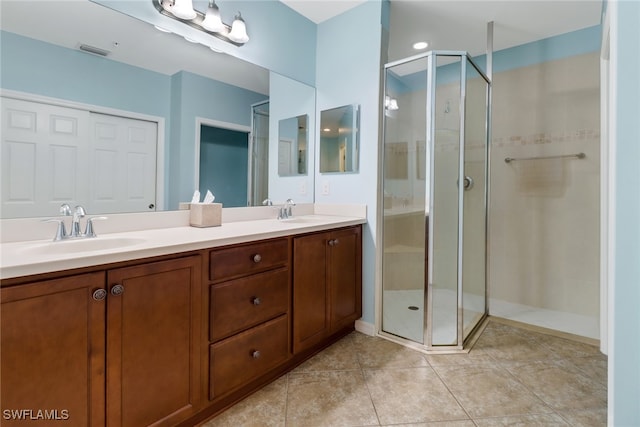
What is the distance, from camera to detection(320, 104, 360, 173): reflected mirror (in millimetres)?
2324

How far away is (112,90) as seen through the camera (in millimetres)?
1485

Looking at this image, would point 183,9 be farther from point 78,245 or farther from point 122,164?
point 78,245

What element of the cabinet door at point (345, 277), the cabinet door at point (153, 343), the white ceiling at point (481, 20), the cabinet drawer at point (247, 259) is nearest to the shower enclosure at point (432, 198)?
the cabinet door at point (345, 277)

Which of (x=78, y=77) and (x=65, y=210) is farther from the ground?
(x=78, y=77)

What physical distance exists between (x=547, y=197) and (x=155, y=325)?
310cm

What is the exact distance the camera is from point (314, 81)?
2566mm

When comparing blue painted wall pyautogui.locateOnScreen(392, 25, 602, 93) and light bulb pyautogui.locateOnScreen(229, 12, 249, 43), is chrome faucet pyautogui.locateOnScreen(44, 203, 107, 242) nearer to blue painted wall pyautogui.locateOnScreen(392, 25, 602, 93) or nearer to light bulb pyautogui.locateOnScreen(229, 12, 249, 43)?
light bulb pyautogui.locateOnScreen(229, 12, 249, 43)

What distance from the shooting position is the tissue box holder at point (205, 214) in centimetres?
171

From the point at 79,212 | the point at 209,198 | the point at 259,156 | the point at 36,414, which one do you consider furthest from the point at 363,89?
the point at 36,414

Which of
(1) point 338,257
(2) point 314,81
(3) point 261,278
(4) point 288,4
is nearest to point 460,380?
(1) point 338,257

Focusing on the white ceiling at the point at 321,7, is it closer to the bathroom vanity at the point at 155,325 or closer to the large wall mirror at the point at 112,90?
the large wall mirror at the point at 112,90

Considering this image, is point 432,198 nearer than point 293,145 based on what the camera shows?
Yes

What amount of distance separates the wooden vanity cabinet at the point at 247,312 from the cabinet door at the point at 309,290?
68 millimetres

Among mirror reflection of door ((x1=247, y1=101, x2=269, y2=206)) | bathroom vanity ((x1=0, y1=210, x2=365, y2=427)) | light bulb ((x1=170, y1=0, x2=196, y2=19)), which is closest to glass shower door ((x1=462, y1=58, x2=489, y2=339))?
bathroom vanity ((x1=0, y1=210, x2=365, y2=427))
